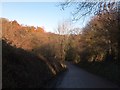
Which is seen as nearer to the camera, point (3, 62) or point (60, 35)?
point (3, 62)

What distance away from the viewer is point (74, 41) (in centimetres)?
11269

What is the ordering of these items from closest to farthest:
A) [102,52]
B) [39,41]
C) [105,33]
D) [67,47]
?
[105,33] → [102,52] → [39,41] → [67,47]

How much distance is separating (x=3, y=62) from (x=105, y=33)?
103ft

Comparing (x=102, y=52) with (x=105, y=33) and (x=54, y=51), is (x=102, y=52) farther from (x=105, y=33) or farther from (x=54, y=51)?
(x=54, y=51)

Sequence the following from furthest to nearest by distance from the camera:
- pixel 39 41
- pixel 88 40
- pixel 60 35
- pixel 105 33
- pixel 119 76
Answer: pixel 60 35 → pixel 39 41 → pixel 88 40 → pixel 105 33 → pixel 119 76

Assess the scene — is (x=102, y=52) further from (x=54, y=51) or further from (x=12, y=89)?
(x=12, y=89)

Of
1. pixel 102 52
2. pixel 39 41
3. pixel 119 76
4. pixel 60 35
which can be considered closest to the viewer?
pixel 119 76

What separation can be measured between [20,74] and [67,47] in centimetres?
9516

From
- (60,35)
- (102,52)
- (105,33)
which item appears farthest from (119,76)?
(60,35)

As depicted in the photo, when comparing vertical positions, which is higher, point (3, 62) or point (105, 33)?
point (105, 33)

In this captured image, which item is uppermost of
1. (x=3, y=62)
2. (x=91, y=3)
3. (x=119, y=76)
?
(x=91, y=3)

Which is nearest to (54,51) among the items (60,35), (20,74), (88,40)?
(60,35)

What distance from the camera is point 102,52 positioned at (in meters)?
55.5

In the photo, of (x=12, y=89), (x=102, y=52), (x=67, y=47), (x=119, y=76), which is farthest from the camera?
(x=67, y=47)
